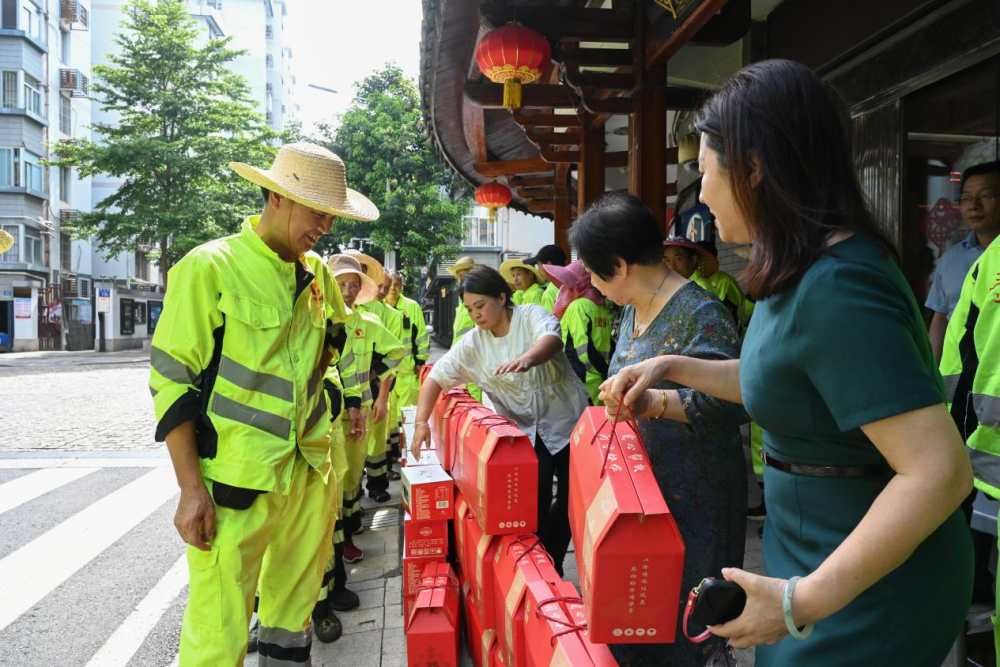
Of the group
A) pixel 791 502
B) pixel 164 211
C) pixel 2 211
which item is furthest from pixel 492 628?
pixel 2 211

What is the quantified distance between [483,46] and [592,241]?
3.12 metres

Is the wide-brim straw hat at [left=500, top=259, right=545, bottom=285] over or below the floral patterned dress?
over

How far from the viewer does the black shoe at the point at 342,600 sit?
3.57m

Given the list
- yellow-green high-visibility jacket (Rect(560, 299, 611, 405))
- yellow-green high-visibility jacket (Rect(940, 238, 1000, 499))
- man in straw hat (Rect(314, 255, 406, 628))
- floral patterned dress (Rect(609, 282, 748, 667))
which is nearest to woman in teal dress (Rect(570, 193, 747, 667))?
floral patterned dress (Rect(609, 282, 748, 667))

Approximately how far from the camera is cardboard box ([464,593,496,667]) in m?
2.61

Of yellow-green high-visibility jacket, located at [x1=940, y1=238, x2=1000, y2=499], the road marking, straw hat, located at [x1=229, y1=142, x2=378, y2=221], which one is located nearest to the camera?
yellow-green high-visibility jacket, located at [x1=940, y1=238, x2=1000, y2=499]

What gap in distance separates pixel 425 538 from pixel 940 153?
393 centimetres

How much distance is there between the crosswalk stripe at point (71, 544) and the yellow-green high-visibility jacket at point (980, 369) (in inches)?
177

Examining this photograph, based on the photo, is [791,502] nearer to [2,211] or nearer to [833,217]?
[833,217]

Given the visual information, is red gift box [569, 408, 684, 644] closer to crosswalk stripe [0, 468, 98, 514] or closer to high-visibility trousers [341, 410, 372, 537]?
high-visibility trousers [341, 410, 372, 537]

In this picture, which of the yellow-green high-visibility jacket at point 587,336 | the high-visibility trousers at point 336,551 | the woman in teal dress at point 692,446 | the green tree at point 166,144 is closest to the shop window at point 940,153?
the yellow-green high-visibility jacket at point 587,336


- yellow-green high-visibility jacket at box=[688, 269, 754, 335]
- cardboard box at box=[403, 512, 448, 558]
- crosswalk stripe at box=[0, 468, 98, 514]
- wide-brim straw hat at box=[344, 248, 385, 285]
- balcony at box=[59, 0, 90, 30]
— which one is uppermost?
balcony at box=[59, 0, 90, 30]

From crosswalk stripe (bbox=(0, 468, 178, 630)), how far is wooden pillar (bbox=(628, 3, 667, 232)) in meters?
4.61

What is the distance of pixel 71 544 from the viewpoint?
4.82 meters
